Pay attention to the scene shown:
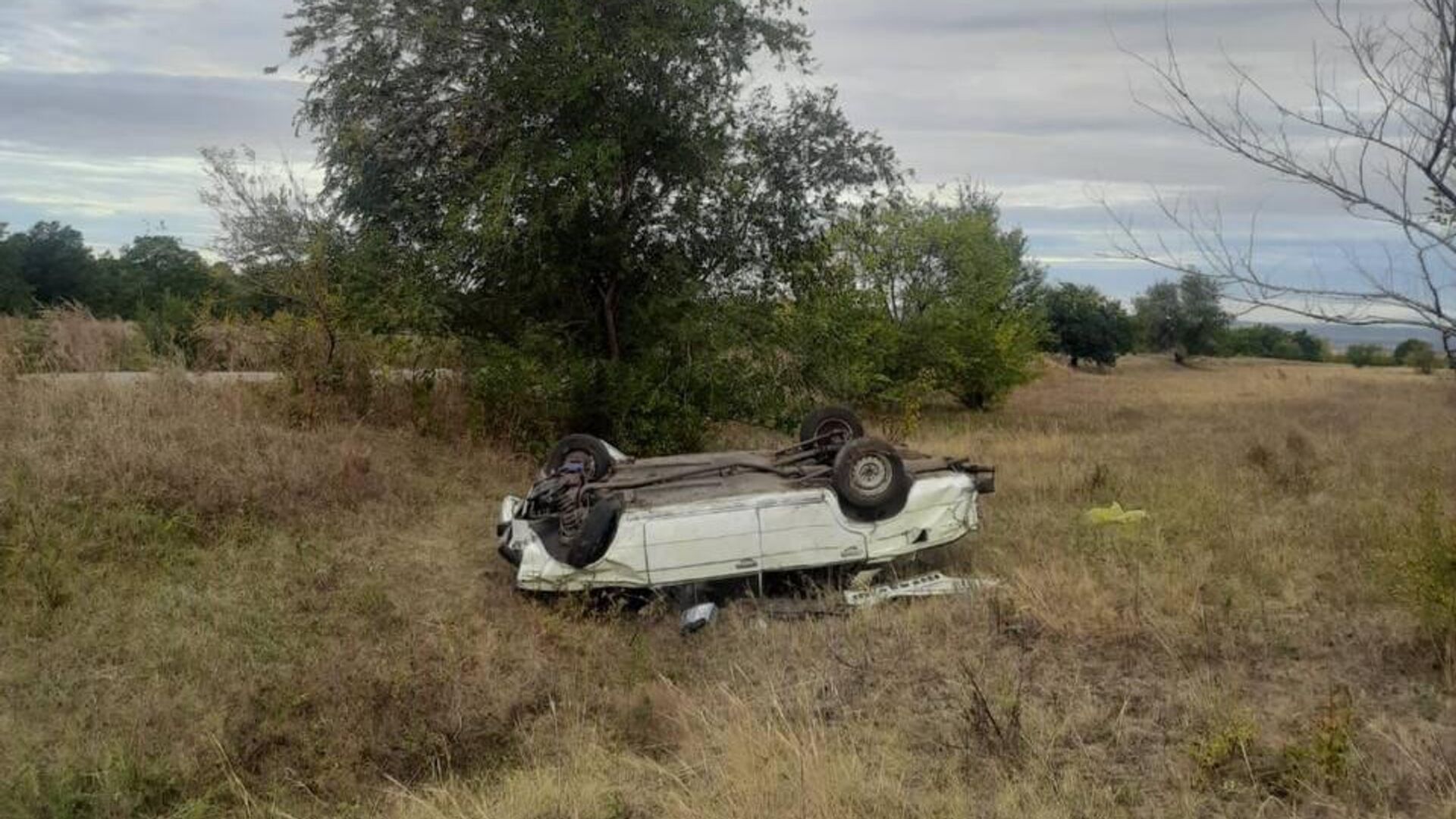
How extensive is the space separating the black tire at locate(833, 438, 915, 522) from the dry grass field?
874 millimetres

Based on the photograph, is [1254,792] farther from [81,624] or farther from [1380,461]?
[1380,461]

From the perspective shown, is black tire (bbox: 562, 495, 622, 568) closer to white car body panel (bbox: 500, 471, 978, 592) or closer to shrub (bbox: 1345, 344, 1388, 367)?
white car body panel (bbox: 500, 471, 978, 592)

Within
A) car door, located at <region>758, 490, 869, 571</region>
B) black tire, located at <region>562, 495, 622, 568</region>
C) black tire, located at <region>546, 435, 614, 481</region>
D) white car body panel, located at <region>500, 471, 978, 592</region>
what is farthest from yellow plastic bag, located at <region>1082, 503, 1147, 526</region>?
black tire, located at <region>562, 495, 622, 568</region>

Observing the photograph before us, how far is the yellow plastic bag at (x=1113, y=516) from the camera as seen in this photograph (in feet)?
30.3

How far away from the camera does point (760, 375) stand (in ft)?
43.2

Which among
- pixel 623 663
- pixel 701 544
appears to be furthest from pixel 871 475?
pixel 623 663

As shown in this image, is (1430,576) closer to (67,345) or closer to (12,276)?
(67,345)

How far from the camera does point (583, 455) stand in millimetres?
9375

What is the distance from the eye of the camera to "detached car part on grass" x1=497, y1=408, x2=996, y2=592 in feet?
23.9

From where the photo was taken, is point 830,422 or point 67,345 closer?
point 830,422

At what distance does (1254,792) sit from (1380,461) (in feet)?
36.5

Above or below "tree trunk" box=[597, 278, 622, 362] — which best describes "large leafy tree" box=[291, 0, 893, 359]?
above

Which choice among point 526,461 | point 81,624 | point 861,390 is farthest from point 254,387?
point 861,390

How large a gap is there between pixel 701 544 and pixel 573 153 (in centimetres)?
618
